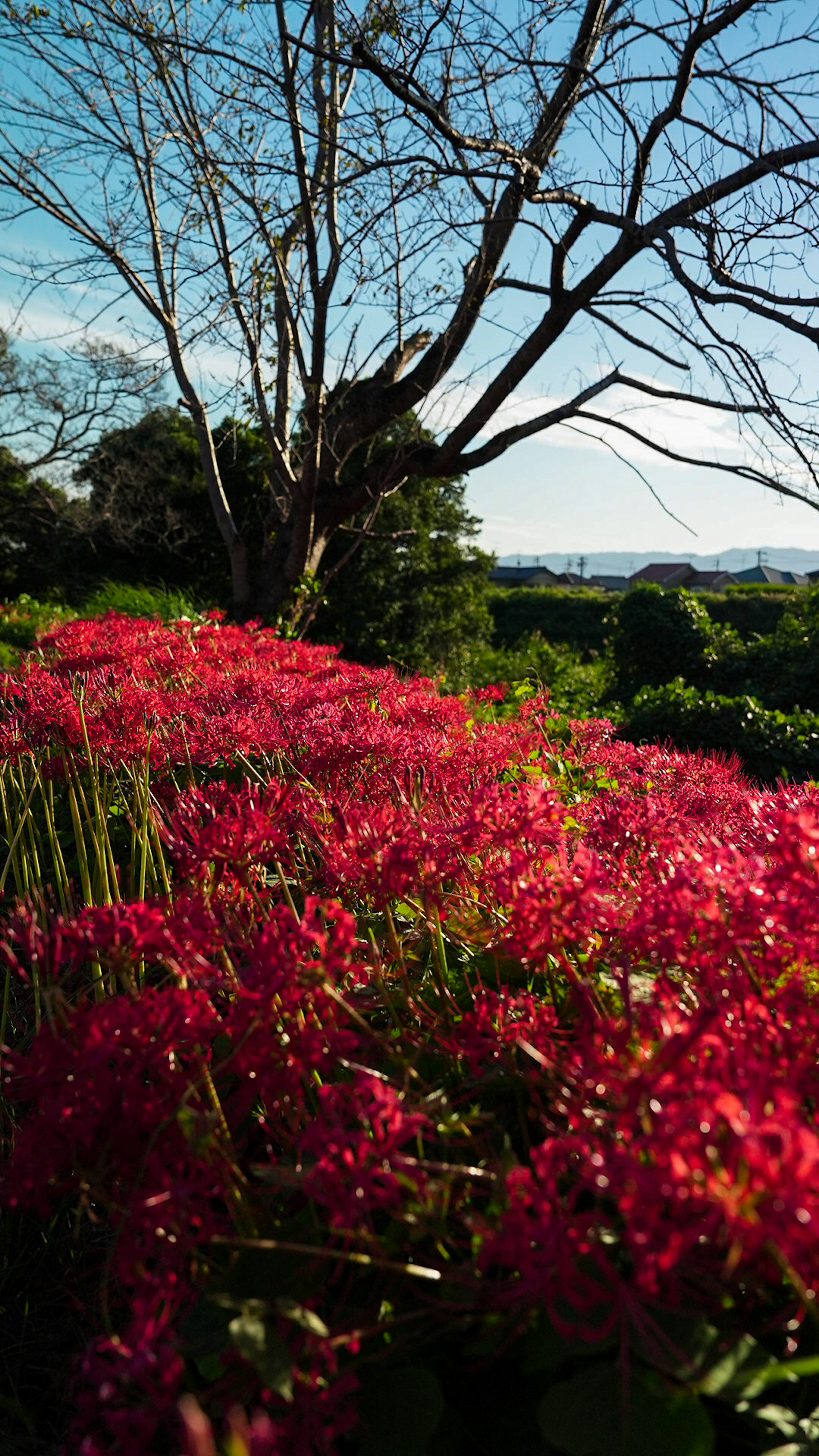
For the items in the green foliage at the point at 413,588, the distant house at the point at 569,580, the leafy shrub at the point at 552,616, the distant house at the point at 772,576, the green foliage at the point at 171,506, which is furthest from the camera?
the distant house at the point at 772,576

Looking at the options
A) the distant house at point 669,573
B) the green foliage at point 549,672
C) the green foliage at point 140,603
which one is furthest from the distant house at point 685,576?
the green foliage at point 140,603

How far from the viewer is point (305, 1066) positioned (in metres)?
1.22

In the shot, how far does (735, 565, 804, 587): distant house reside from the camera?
84.1 meters

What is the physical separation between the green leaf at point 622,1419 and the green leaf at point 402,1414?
0.15 metres

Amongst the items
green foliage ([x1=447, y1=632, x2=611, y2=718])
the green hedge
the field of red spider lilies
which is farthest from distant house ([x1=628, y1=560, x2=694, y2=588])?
the field of red spider lilies

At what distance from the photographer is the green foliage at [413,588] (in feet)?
53.2

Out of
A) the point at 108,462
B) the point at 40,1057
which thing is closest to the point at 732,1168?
the point at 40,1057

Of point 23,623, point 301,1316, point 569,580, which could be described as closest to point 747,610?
point 23,623

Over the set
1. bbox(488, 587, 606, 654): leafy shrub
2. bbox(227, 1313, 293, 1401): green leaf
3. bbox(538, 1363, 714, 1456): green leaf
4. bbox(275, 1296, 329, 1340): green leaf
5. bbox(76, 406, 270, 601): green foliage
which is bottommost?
bbox(538, 1363, 714, 1456): green leaf

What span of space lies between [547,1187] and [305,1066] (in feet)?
1.21

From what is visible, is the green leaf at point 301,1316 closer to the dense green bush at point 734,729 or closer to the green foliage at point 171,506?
the dense green bush at point 734,729

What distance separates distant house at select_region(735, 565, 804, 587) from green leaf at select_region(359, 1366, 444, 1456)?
86.1 metres

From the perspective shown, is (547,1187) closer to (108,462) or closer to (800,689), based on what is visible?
(800,689)

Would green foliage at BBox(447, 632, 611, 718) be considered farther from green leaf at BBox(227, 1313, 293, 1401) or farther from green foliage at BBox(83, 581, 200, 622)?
green leaf at BBox(227, 1313, 293, 1401)
